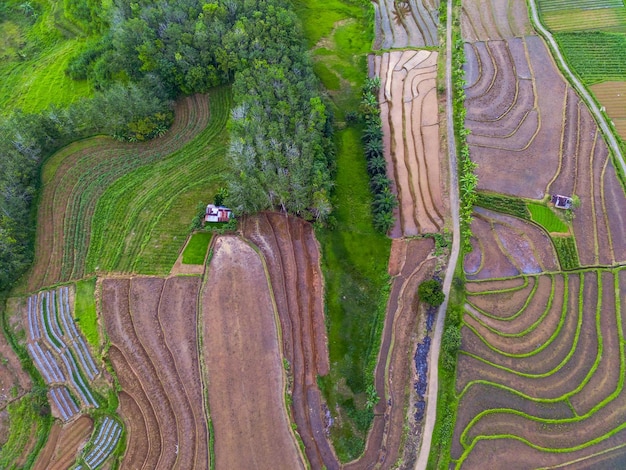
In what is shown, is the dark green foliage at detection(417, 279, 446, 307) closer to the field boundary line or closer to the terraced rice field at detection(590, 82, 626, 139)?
the field boundary line

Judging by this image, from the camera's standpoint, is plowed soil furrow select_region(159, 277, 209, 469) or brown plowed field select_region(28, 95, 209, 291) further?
brown plowed field select_region(28, 95, 209, 291)

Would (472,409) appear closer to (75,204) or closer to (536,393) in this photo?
(536,393)

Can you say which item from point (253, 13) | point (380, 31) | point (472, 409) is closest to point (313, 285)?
point (472, 409)

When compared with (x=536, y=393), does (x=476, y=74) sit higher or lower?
higher

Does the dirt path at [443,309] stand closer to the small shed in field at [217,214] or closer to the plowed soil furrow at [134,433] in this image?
the plowed soil furrow at [134,433]

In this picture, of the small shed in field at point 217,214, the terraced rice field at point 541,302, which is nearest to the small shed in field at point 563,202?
the terraced rice field at point 541,302

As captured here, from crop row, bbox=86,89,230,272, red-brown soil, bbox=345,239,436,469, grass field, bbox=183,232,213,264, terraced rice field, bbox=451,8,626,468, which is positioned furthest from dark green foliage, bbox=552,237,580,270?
crop row, bbox=86,89,230,272
